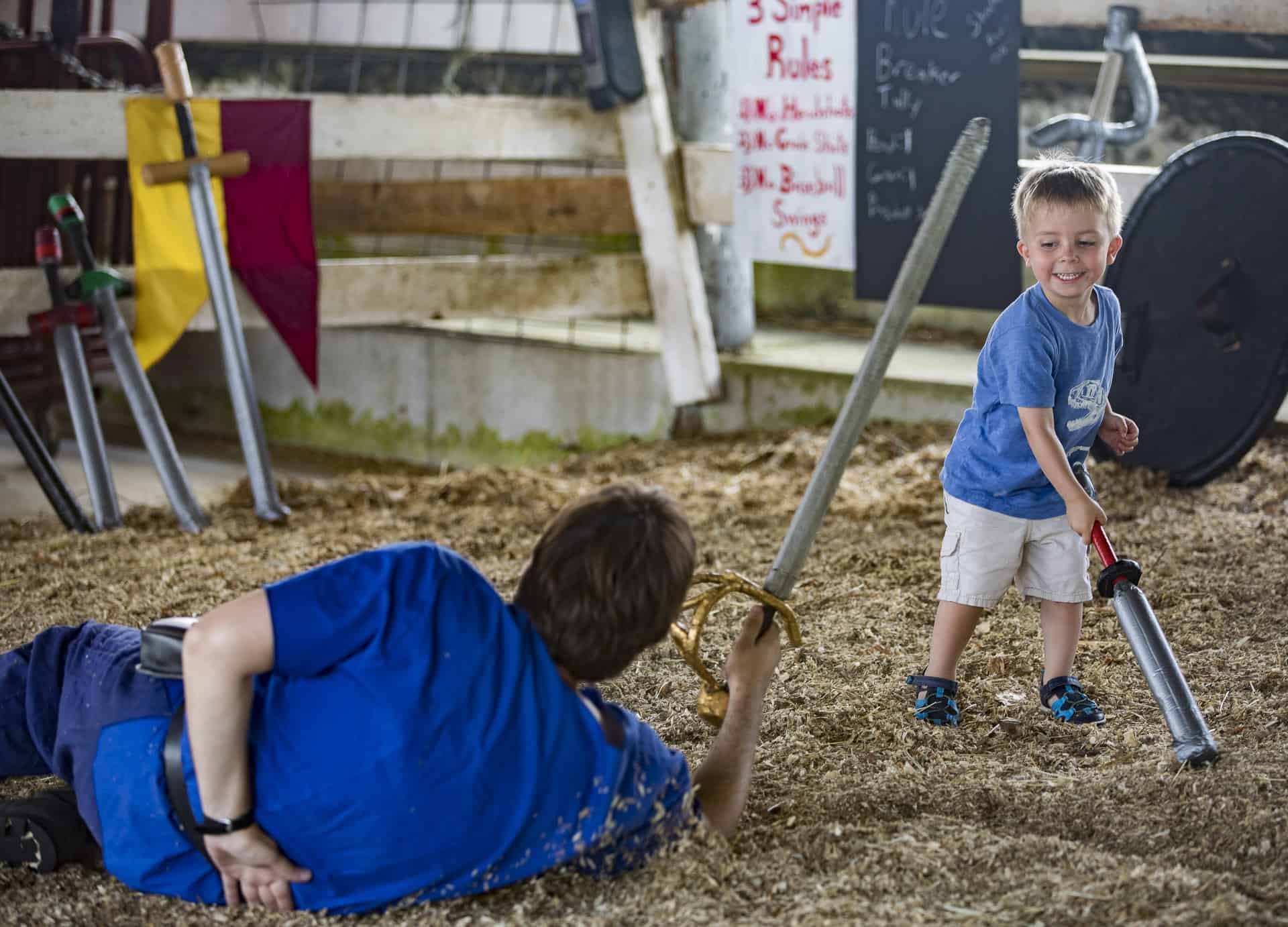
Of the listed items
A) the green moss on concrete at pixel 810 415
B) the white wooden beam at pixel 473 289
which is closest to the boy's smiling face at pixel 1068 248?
the green moss on concrete at pixel 810 415

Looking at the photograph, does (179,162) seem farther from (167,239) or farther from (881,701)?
(881,701)

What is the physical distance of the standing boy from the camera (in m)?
2.20

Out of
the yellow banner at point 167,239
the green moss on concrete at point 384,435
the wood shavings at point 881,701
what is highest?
the yellow banner at point 167,239

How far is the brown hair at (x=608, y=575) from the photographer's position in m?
1.53

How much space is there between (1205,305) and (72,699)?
2.75 meters

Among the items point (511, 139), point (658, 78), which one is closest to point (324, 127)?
point (511, 139)

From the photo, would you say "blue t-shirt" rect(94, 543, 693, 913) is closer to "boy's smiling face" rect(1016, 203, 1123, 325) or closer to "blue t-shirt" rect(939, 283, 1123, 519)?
"blue t-shirt" rect(939, 283, 1123, 519)

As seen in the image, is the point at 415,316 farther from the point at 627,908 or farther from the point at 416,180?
the point at 627,908

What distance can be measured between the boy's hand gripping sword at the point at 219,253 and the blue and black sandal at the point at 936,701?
226cm

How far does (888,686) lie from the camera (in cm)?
251

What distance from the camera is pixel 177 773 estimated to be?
5.23 feet

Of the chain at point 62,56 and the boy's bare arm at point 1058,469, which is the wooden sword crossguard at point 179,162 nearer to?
the chain at point 62,56

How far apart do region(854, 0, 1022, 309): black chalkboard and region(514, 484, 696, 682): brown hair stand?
2916 mm

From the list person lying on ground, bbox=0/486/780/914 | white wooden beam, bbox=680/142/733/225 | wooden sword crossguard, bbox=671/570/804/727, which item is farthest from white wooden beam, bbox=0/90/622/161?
wooden sword crossguard, bbox=671/570/804/727
